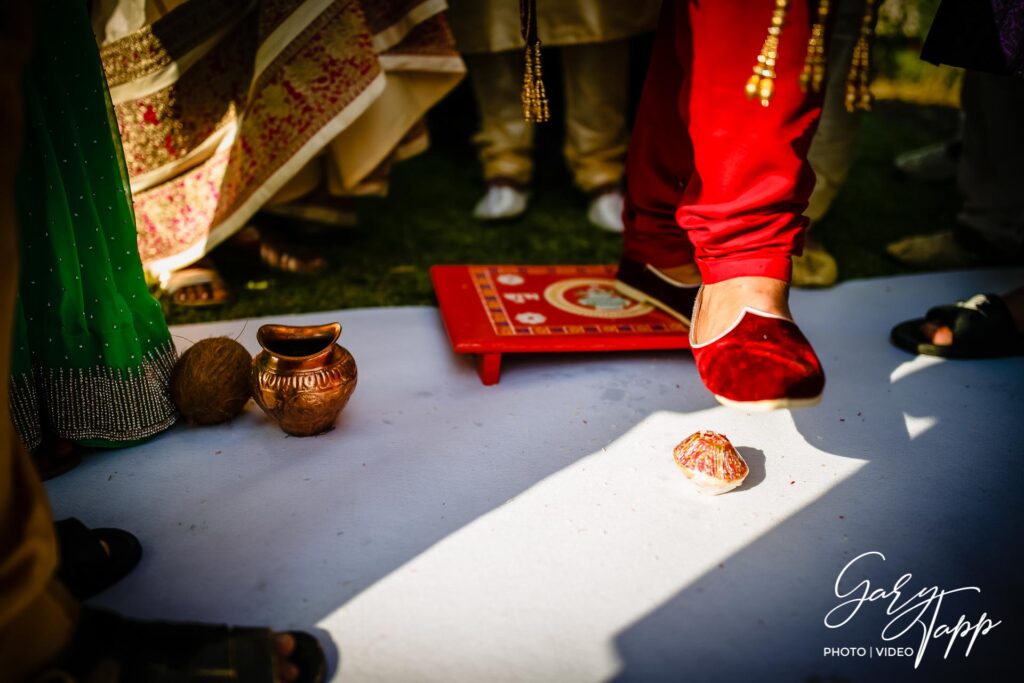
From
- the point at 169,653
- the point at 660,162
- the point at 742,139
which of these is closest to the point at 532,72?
the point at 660,162

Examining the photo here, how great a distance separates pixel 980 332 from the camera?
5.36ft

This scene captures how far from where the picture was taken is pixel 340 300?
6.35 feet

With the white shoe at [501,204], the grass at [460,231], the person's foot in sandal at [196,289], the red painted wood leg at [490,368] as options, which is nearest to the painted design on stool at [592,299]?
the red painted wood leg at [490,368]

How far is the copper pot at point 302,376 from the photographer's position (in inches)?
49.5

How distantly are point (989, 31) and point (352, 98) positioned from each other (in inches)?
53.1

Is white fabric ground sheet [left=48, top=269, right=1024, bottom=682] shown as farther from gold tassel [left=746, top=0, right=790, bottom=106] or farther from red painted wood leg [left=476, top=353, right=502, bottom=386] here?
gold tassel [left=746, top=0, right=790, bottom=106]

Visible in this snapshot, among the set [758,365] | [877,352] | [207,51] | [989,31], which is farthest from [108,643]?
[989,31]

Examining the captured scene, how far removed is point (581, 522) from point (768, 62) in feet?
2.38

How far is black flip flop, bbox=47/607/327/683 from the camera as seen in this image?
31.1 inches

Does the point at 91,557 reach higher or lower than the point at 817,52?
lower

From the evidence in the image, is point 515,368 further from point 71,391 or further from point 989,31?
point 989,31

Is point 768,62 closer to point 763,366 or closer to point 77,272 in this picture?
point 763,366

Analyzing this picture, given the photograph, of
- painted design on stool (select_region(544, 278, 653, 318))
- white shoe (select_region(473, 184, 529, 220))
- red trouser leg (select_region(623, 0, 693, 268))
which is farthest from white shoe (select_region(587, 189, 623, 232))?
red trouser leg (select_region(623, 0, 693, 268))
